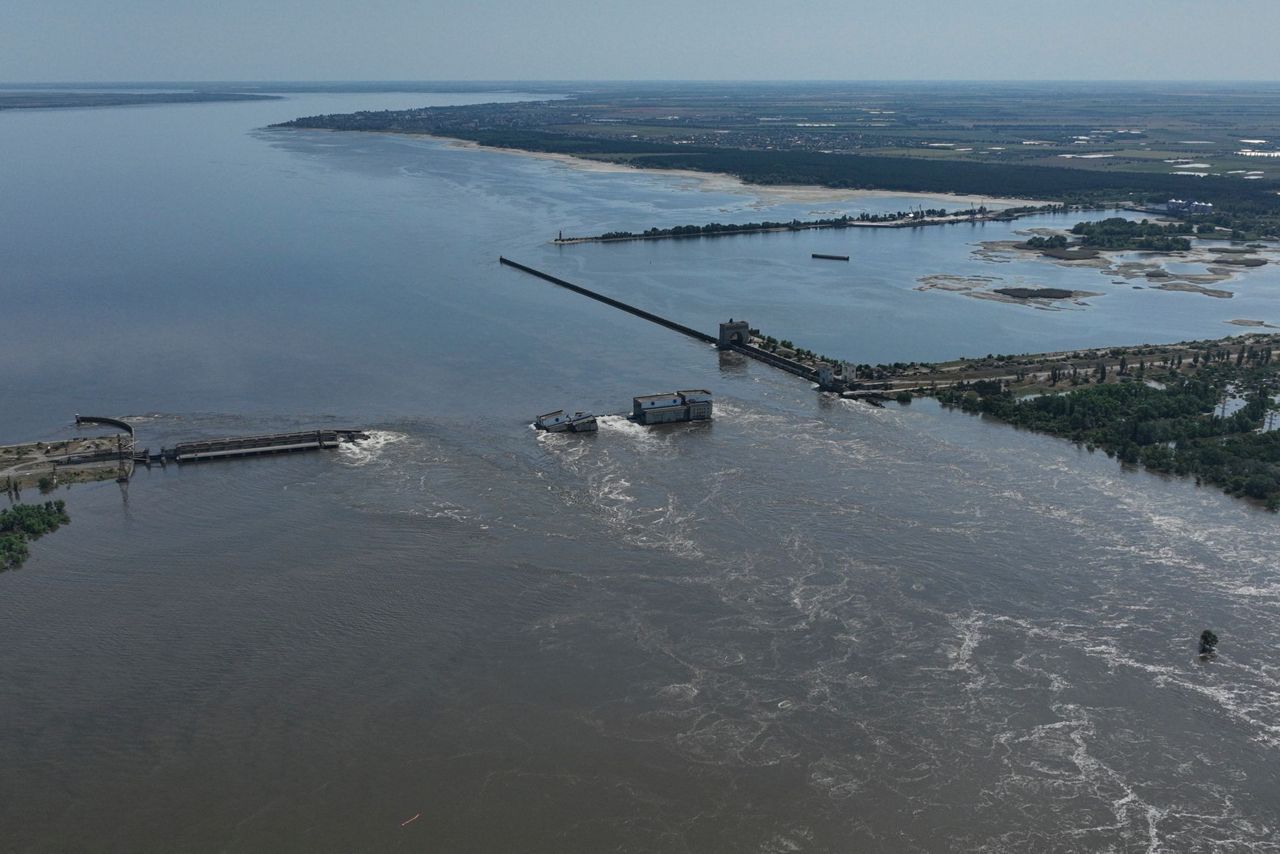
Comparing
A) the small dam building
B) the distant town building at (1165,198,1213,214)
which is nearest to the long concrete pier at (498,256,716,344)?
the small dam building

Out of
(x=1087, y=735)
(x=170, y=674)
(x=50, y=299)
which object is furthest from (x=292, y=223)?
(x=1087, y=735)

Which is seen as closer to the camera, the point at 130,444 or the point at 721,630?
the point at 721,630

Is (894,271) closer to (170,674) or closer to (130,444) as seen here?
(130,444)

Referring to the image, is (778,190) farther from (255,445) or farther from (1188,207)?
(255,445)

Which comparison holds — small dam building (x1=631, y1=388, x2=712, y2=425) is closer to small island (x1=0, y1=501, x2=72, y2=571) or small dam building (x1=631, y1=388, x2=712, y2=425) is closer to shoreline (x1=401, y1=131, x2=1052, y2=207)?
small island (x1=0, y1=501, x2=72, y2=571)

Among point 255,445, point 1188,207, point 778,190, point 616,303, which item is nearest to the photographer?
point 255,445

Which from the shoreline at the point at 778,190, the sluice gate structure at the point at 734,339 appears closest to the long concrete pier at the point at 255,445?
the sluice gate structure at the point at 734,339

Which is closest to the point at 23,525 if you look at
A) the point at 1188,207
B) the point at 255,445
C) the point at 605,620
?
the point at 255,445
